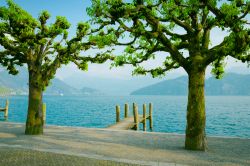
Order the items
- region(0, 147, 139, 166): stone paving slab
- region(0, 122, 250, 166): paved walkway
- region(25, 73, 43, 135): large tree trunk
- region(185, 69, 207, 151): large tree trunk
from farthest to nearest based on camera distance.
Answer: region(25, 73, 43, 135): large tree trunk
region(185, 69, 207, 151): large tree trunk
region(0, 122, 250, 166): paved walkway
region(0, 147, 139, 166): stone paving slab

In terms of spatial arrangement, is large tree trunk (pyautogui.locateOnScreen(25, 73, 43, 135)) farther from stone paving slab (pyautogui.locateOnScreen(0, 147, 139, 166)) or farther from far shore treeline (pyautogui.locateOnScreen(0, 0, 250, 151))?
stone paving slab (pyautogui.locateOnScreen(0, 147, 139, 166))

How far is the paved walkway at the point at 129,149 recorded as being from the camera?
11.2 metres

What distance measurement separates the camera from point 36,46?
18391mm

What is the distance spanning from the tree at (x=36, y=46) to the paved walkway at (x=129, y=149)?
2.56 metres

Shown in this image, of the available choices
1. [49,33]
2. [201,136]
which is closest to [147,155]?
[201,136]

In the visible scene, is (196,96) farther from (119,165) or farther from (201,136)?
(119,165)

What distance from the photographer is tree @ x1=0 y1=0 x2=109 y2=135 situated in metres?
17.2

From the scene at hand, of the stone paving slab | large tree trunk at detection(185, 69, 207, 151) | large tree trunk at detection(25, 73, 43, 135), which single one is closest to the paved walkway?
the stone paving slab

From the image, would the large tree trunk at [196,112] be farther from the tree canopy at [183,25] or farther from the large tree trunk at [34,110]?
the large tree trunk at [34,110]

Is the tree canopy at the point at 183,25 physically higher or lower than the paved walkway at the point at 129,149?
higher

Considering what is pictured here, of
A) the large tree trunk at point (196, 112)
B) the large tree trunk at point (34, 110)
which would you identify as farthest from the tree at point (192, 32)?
the large tree trunk at point (34, 110)

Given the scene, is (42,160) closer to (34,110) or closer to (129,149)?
(129,149)

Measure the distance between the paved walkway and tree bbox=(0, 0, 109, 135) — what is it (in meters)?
2.56

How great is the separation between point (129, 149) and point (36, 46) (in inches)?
347
